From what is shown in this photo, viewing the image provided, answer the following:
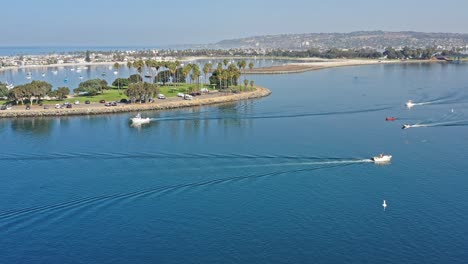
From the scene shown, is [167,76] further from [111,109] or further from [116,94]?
[111,109]

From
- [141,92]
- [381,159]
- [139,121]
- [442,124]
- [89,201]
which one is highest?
[141,92]

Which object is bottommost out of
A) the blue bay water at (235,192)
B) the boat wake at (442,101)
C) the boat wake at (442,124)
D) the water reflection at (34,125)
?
the blue bay water at (235,192)

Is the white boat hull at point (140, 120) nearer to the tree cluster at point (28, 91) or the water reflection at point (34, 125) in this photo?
the water reflection at point (34, 125)

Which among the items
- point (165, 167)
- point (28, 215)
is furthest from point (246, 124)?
point (28, 215)

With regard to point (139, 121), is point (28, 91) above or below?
above

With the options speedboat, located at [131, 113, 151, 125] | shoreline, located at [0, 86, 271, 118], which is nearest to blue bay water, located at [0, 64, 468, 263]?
speedboat, located at [131, 113, 151, 125]

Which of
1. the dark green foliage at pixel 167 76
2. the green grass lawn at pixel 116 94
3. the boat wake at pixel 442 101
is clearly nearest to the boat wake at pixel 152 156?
the green grass lawn at pixel 116 94

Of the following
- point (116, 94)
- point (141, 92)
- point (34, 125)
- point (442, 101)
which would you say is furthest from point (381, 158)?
point (116, 94)

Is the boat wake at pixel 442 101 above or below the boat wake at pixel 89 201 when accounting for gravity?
above
